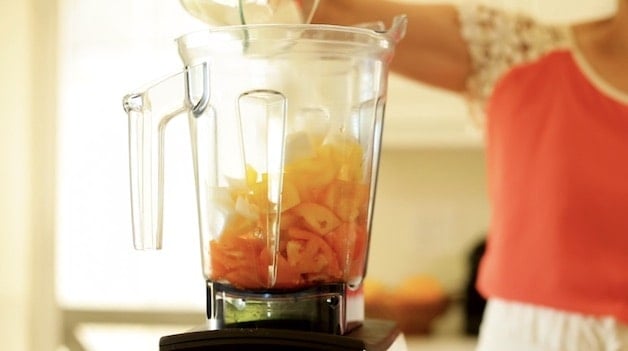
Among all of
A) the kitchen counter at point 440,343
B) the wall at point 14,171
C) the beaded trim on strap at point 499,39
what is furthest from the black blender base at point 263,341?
the wall at point 14,171

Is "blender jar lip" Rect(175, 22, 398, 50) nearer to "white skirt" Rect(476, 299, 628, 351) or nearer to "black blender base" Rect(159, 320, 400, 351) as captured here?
"black blender base" Rect(159, 320, 400, 351)

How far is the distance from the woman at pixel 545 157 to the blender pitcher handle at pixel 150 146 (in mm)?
294

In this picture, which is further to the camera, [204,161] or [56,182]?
[56,182]

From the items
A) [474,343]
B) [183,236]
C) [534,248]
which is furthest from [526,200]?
[183,236]

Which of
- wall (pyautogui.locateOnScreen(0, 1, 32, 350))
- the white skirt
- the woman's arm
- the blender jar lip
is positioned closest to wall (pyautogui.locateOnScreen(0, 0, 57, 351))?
wall (pyautogui.locateOnScreen(0, 1, 32, 350))

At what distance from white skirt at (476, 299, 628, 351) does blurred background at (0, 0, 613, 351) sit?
0.82 metres

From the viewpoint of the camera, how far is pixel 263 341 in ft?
1.76

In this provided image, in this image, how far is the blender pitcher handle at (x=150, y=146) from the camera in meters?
0.57

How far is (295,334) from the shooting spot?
0.54m

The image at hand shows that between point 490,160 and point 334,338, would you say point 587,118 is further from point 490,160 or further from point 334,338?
point 334,338

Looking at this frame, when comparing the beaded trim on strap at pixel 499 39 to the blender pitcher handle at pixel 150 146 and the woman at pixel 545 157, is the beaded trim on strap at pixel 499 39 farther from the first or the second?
the blender pitcher handle at pixel 150 146

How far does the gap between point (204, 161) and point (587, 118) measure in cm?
50

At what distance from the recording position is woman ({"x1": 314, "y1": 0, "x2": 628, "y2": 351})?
899 millimetres

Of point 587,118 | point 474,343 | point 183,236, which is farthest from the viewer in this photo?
point 183,236
